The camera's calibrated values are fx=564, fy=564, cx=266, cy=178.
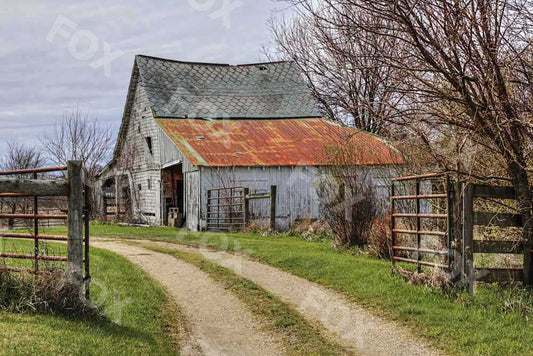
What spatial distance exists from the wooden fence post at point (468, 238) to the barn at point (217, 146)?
10700mm

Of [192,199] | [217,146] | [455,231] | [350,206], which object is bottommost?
[455,231]

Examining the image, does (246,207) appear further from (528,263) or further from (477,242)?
(528,263)

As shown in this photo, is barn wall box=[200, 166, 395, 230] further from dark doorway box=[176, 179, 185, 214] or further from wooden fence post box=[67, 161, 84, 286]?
wooden fence post box=[67, 161, 84, 286]

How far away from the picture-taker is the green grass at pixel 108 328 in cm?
565

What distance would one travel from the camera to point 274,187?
21562 millimetres

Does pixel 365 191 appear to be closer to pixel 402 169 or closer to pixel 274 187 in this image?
pixel 402 169

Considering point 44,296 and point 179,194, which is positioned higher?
point 179,194

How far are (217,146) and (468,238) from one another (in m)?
17.1

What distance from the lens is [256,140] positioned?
2627 centimetres

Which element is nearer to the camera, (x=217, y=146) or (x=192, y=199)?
(x=192, y=199)

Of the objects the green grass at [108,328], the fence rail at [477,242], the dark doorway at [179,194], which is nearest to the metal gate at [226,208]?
the dark doorway at [179,194]

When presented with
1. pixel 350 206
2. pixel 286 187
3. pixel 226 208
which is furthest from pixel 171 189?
pixel 350 206

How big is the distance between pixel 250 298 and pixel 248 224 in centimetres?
1266

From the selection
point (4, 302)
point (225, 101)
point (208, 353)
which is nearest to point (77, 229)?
point (4, 302)
